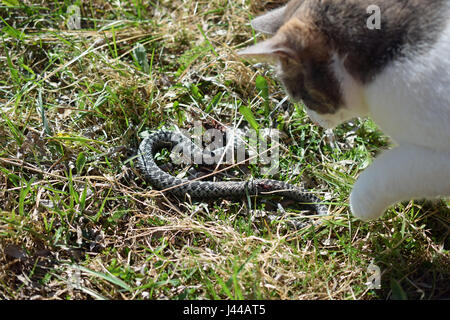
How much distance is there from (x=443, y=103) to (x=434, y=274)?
4.04 ft

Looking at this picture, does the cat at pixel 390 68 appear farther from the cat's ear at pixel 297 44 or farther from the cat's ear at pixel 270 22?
the cat's ear at pixel 270 22

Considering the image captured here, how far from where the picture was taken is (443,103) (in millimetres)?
2277

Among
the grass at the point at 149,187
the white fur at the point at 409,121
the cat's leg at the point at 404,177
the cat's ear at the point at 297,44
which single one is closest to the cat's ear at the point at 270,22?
the cat's ear at the point at 297,44

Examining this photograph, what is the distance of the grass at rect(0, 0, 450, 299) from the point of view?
2.96 m

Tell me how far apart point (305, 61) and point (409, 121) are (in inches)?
23.9

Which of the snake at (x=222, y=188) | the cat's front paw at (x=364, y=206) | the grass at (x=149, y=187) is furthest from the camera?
the snake at (x=222, y=188)

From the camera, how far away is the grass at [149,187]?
2.96 meters

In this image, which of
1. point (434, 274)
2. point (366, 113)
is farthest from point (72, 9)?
point (434, 274)

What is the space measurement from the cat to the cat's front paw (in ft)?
0.27

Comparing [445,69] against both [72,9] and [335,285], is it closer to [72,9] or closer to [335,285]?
[335,285]

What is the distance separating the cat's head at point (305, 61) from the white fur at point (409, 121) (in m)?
0.06

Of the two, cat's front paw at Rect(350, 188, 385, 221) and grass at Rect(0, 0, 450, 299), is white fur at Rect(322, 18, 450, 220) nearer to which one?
cat's front paw at Rect(350, 188, 385, 221)

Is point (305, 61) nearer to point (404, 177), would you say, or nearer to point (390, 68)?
point (390, 68)

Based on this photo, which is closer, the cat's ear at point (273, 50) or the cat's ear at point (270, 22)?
the cat's ear at point (273, 50)
